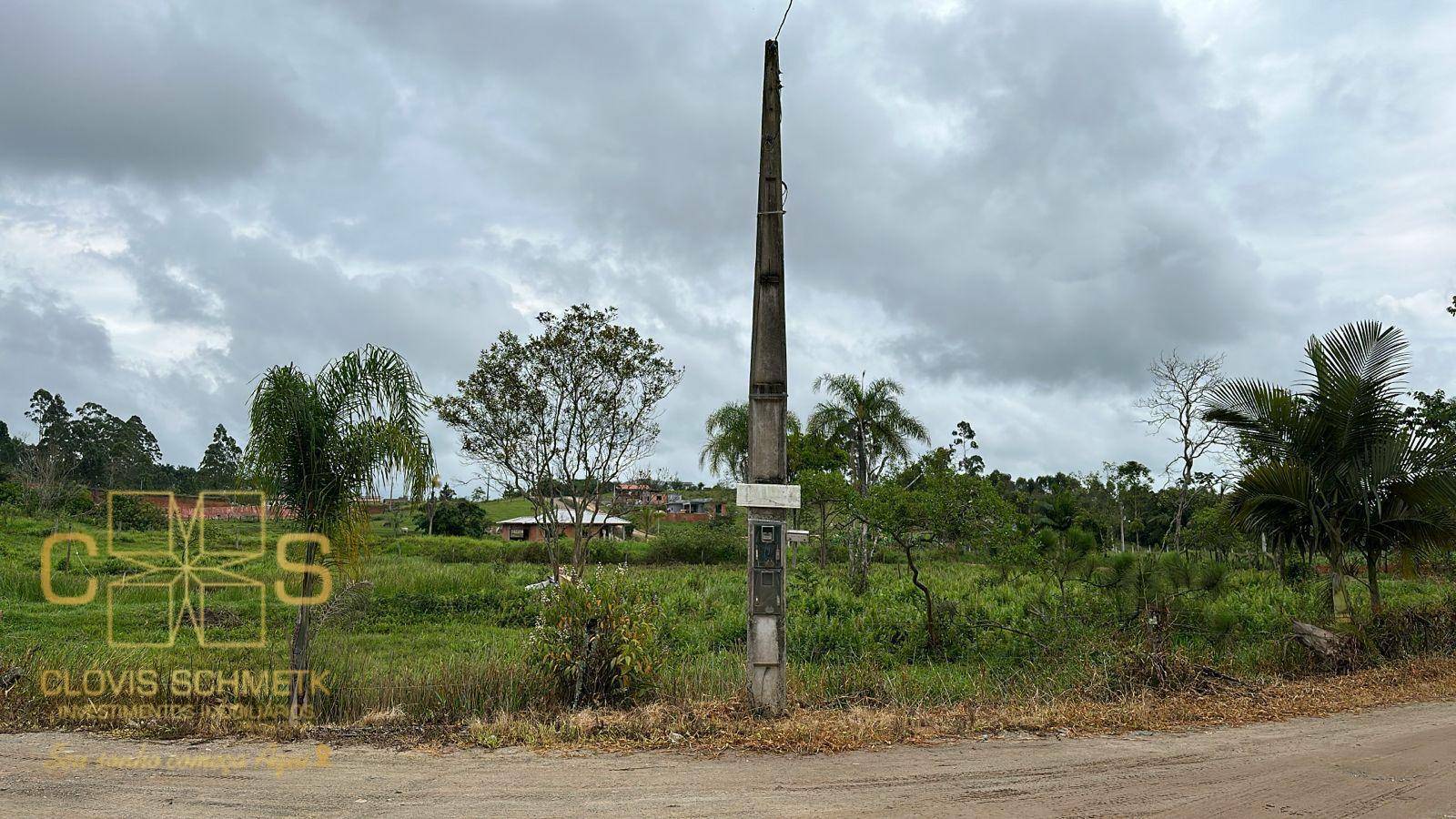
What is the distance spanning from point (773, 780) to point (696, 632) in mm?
10280

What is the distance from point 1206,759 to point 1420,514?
7.33 m

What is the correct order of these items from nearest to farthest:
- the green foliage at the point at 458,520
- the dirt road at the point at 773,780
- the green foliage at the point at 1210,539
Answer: the dirt road at the point at 773,780 → the green foliage at the point at 1210,539 → the green foliage at the point at 458,520

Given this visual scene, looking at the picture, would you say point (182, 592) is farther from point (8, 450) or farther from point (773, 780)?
point (8, 450)

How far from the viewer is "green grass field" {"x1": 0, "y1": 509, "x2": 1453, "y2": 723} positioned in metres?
7.95

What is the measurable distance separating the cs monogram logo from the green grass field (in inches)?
6.8

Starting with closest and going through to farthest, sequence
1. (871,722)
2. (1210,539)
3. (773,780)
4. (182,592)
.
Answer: (773,780), (871,722), (182,592), (1210,539)

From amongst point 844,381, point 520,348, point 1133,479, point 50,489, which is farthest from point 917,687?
point 50,489

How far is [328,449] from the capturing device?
26.3 ft

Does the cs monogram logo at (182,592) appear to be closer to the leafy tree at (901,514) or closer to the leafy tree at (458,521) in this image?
the leafy tree at (901,514)

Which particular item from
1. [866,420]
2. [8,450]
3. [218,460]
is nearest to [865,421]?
[866,420]

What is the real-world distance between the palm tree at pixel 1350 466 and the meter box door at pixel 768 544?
7.81 m

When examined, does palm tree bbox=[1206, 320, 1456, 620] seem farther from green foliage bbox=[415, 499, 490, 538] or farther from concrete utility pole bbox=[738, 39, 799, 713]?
green foliage bbox=[415, 499, 490, 538]

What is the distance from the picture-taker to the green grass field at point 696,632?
795cm

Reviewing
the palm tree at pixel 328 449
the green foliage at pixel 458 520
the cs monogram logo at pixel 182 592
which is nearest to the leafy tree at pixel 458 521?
the green foliage at pixel 458 520
